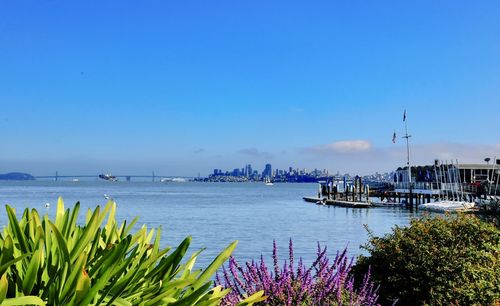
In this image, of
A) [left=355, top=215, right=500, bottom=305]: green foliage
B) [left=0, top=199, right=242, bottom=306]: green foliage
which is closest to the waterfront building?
[left=355, top=215, right=500, bottom=305]: green foliage

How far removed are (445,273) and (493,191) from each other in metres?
76.5

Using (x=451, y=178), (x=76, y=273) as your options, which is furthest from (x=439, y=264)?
(x=451, y=178)

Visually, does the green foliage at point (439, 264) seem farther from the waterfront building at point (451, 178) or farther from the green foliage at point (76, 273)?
the waterfront building at point (451, 178)

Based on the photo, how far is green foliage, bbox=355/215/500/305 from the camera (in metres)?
8.14

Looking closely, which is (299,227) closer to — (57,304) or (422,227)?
(422,227)

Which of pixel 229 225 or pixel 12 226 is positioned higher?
pixel 12 226

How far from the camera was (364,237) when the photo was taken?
4722 cm

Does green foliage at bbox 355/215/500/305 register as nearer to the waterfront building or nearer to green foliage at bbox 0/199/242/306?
green foliage at bbox 0/199/242/306

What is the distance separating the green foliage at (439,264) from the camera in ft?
26.7

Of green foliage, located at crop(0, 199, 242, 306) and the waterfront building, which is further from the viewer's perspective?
the waterfront building

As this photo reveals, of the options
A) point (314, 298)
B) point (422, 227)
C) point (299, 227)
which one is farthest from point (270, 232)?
point (314, 298)

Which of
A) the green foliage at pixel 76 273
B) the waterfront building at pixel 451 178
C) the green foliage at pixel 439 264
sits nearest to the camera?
the green foliage at pixel 76 273

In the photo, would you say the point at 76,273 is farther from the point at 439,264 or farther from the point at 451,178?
the point at 451,178

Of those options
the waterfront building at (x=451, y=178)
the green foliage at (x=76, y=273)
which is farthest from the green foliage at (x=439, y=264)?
the waterfront building at (x=451, y=178)
